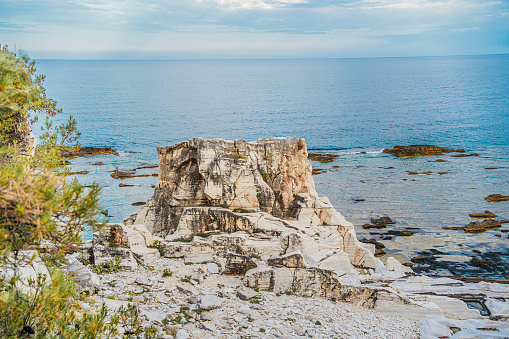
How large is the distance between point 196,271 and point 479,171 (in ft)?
167

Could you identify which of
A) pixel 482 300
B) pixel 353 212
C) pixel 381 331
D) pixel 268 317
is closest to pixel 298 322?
pixel 268 317

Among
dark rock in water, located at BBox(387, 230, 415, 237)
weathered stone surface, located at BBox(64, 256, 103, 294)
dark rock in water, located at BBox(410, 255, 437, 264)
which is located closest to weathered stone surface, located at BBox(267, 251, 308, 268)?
weathered stone surface, located at BBox(64, 256, 103, 294)

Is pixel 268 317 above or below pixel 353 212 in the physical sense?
above

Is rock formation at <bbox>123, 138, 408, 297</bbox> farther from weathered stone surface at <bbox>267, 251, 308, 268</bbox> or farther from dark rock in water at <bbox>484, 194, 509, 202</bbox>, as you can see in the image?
dark rock in water at <bbox>484, 194, 509, 202</bbox>

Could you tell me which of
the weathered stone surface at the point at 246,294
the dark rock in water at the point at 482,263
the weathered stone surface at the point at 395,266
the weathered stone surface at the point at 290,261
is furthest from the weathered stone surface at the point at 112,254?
the dark rock in water at the point at 482,263

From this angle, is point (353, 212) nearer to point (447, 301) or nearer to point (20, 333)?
point (447, 301)

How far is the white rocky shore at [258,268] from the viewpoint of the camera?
15836 millimetres

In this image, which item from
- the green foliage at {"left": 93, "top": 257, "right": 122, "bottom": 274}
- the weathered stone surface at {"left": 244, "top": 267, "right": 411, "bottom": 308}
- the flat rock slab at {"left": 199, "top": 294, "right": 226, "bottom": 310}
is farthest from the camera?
the weathered stone surface at {"left": 244, "top": 267, "right": 411, "bottom": 308}

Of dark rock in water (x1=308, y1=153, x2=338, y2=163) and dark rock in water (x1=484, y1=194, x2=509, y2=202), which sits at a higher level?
dark rock in water (x1=308, y1=153, x2=338, y2=163)

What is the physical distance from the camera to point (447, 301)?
2278 cm

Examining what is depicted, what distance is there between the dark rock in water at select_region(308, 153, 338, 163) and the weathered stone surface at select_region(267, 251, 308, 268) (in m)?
45.0

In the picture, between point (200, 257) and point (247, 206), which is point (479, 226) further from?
point (200, 257)

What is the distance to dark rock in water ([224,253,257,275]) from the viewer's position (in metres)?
20.0

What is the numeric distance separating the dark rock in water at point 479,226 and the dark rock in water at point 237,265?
2630cm
